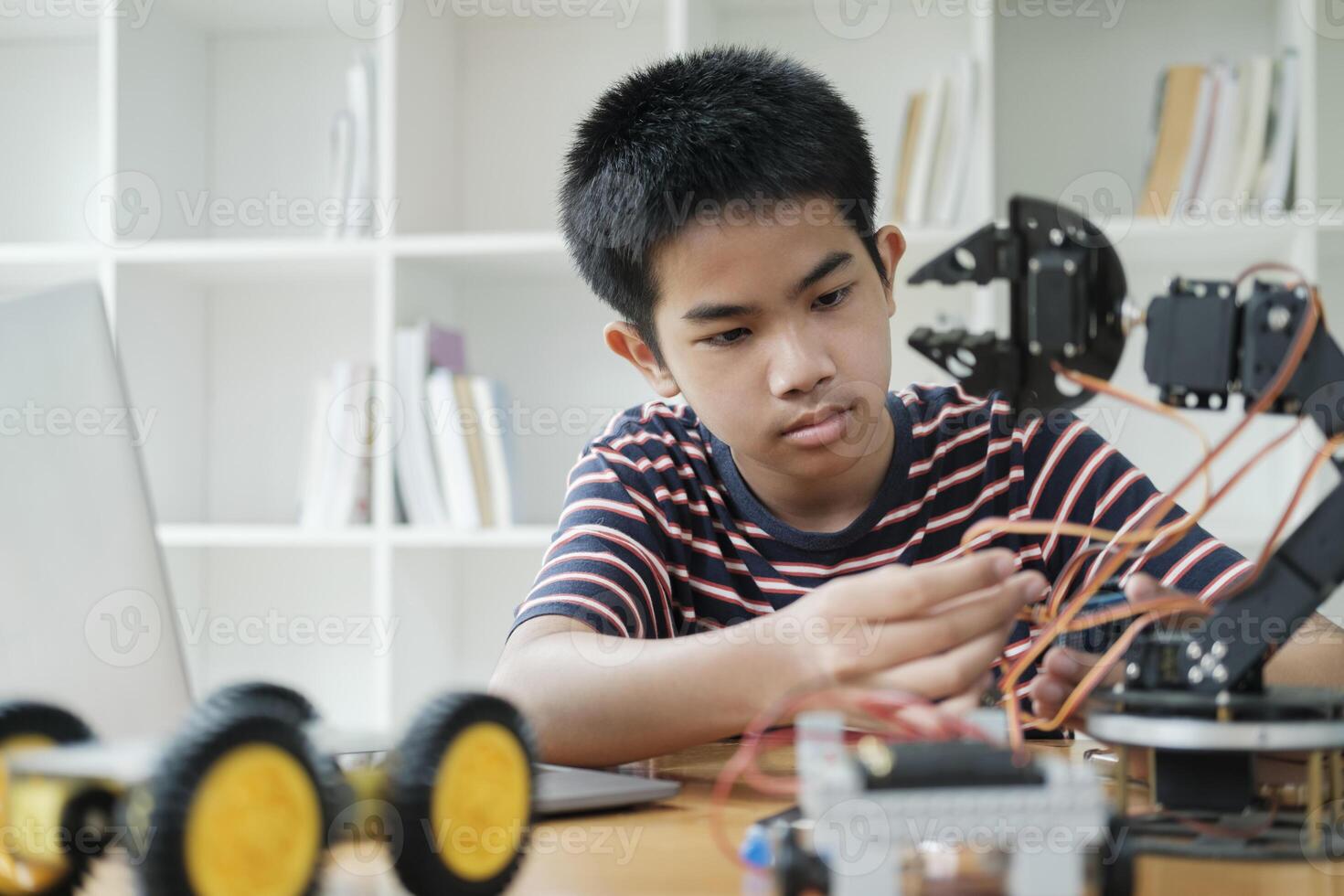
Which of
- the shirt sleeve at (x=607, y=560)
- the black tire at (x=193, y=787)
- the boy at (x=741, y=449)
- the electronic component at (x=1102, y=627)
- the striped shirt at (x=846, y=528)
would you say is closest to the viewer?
the black tire at (x=193, y=787)

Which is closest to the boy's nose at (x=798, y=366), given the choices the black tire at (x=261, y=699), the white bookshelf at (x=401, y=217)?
the black tire at (x=261, y=699)

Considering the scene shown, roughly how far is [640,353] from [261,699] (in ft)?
2.76

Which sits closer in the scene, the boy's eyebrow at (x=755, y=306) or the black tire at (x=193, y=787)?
the black tire at (x=193, y=787)

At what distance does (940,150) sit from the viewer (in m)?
2.05

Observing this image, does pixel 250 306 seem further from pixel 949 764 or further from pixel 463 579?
pixel 949 764

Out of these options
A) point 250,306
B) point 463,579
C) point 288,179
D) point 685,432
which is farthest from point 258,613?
point 685,432

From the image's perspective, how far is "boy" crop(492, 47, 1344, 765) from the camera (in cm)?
85

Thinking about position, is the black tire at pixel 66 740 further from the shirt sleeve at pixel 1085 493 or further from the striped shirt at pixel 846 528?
the shirt sleeve at pixel 1085 493

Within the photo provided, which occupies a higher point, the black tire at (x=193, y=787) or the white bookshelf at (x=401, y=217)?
the white bookshelf at (x=401, y=217)

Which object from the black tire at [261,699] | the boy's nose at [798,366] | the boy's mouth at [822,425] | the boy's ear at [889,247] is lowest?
the black tire at [261,699]

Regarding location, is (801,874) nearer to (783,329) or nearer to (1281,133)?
(783,329)

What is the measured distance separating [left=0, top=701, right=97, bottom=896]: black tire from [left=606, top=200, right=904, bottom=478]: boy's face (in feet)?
2.10

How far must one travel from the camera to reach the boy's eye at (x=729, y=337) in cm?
108

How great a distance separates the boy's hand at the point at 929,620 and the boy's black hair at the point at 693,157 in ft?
1.62
